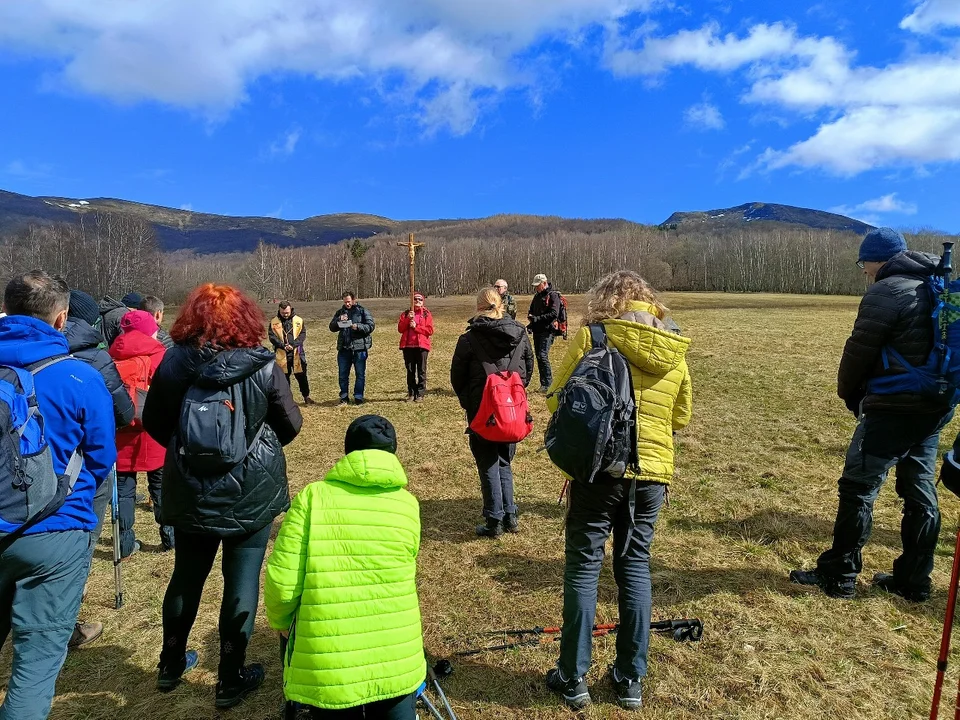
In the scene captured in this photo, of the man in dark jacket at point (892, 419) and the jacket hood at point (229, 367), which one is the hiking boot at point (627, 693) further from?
the jacket hood at point (229, 367)

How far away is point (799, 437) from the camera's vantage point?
8352 millimetres

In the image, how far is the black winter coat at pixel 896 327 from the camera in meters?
3.83

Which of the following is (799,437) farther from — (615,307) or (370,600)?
(370,600)

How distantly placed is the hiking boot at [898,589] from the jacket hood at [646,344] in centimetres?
274

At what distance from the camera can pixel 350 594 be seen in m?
2.21

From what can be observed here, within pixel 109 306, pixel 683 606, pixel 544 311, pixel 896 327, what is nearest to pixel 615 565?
pixel 683 606

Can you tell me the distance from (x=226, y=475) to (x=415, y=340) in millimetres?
8485

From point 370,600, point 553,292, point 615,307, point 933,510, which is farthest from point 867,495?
point 553,292

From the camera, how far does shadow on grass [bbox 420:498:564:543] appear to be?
219 inches

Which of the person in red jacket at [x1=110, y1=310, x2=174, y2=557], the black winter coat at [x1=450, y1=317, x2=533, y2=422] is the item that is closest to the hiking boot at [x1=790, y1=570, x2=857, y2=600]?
the black winter coat at [x1=450, y1=317, x2=533, y2=422]

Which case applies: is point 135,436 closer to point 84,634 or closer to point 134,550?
point 134,550

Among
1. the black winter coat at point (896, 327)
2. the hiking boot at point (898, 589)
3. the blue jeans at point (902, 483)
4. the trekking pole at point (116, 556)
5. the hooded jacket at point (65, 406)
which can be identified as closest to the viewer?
the hooded jacket at point (65, 406)

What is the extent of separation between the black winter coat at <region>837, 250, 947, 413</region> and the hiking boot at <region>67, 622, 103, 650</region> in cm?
556

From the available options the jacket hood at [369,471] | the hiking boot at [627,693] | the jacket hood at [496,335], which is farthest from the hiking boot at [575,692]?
the jacket hood at [496,335]
